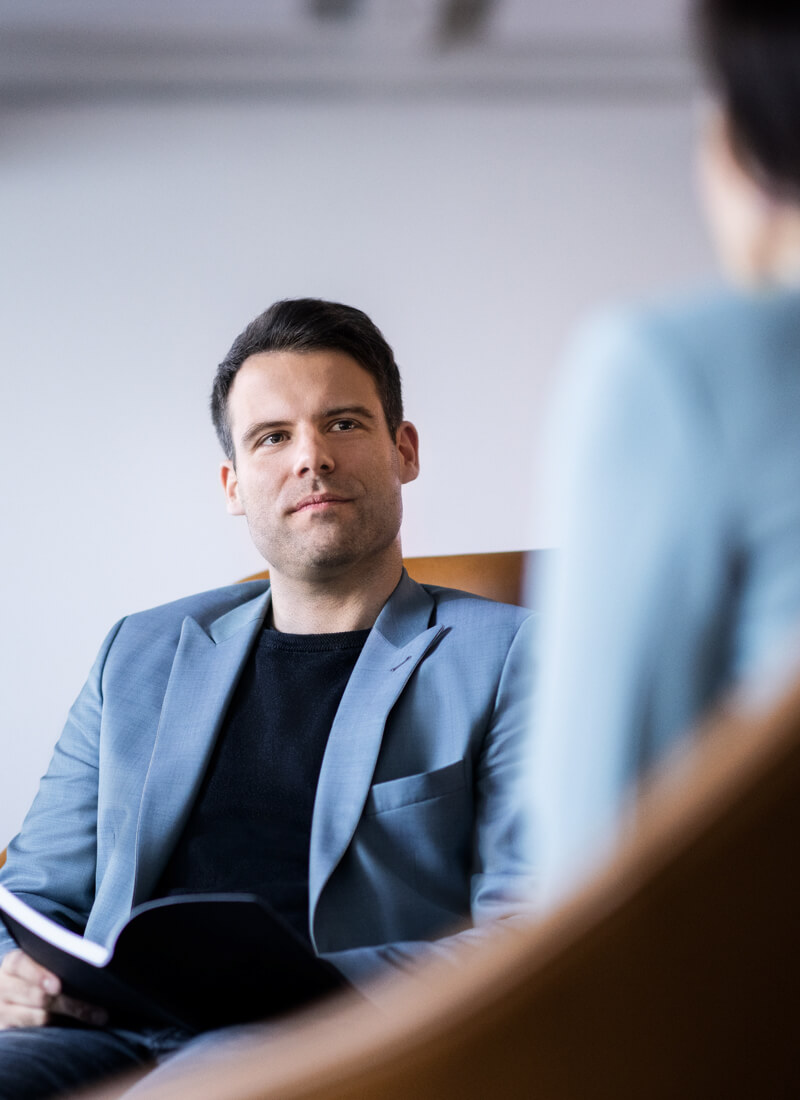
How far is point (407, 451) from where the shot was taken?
192 centimetres

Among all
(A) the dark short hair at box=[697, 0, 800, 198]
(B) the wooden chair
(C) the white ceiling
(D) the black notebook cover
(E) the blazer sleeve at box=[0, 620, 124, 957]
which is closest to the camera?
(B) the wooden chair

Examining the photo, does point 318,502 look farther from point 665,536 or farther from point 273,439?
point 665,536

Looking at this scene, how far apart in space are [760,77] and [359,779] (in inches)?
45.0

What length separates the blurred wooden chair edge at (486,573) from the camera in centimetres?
193

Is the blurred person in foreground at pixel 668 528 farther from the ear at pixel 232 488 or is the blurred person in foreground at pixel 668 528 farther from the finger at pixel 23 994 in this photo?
the ear at pixel 232 488

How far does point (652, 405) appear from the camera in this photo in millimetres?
407

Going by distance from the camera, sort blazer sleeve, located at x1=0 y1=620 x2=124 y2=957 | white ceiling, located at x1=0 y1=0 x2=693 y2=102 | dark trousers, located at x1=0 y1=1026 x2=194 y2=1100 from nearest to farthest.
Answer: dark trousers, located at x1=0 y1=1026 x2=194 y2=1100 → blazer sleeve, located at x1=0 y1=620 x2=124 y2=957 → white ceiling, located at x1=0 y1=0 x2=693 y2=102

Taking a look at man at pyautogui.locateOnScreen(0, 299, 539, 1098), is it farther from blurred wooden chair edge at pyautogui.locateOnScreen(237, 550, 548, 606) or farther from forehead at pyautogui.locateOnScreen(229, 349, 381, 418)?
blurred wooden chair edge at pyautogui.locateOnScreen(237, 550, 548, 606)

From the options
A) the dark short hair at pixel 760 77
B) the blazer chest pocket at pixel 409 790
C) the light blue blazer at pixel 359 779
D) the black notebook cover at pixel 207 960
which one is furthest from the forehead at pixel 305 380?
the dark short hair at pixel 760 77

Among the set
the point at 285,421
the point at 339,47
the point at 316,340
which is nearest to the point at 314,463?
the point at 285,421

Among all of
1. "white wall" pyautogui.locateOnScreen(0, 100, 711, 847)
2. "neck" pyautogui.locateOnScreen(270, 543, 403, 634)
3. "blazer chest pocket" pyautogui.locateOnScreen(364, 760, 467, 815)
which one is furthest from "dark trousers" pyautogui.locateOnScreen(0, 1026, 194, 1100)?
"white wall" pyautogui.locateOnScreen(0, 100, 711, 847)

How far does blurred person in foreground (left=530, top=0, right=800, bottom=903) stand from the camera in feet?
1.33

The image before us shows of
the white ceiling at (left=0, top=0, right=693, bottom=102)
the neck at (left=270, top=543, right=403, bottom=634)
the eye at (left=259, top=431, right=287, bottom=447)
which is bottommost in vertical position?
the neck at (left=270, top=543, right=403, bottom=634)

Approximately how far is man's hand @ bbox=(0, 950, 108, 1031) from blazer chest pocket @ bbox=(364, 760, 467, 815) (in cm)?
46
